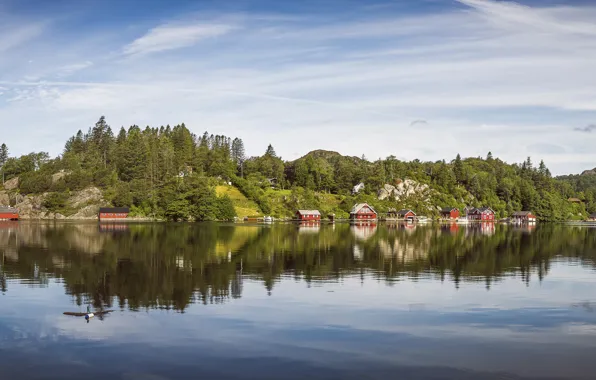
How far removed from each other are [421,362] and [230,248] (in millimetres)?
45926

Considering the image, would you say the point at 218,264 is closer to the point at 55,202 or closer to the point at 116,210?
the point at 116,210

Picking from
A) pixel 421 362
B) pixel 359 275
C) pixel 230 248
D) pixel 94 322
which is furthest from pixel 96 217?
pixel 421 362

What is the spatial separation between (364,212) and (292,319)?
154424mm

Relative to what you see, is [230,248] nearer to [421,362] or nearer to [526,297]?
[526,297]

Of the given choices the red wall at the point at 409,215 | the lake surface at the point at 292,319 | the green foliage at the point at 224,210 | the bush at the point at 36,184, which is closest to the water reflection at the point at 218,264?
the lake surface at the point at 292,319

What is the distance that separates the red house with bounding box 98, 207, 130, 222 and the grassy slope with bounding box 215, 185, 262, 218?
2903 cm

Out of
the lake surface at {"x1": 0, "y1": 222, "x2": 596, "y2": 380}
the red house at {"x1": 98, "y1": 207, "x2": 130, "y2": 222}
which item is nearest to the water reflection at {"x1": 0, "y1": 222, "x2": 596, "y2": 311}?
the lake surface at {"x1": 0, "y1": 222, "x2": 596, "y2": 380}

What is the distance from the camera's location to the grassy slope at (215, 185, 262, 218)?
172625mm

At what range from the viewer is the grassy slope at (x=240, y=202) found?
173 m

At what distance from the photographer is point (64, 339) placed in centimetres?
2447

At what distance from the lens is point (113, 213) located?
533 feet

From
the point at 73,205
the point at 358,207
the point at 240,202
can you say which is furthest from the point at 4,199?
the point at 358,207

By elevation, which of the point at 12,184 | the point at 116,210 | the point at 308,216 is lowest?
the point at 308,216

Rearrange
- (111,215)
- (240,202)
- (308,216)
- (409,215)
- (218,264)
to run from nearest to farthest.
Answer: (218,264)
(111,215)
(308,216)
(240,202)
(409,215)
